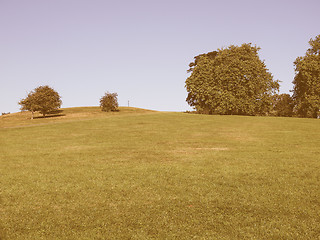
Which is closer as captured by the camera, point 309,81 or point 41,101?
point 309,81

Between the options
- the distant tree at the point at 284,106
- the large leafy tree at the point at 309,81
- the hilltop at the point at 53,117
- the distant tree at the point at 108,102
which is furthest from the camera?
the distant tree at the point at 108,102

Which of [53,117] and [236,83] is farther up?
[236,83]

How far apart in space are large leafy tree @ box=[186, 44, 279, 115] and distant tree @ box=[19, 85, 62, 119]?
104 feet

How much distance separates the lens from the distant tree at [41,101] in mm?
54250

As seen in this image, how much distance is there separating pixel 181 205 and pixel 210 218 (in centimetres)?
100

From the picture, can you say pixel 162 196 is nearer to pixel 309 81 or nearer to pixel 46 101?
pixel 309 81

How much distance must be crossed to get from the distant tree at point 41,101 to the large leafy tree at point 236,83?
104 ft

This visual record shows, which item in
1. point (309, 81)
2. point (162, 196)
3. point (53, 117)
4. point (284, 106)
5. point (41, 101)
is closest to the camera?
point (162, 196)

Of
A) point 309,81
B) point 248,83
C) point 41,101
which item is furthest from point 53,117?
point 309,81

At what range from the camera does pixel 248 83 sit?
43750 millimetres

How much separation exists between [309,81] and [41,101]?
52881mm

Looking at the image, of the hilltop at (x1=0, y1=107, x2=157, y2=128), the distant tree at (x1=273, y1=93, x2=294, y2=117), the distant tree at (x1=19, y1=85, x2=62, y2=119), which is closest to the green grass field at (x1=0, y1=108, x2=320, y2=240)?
the hilltop at (x1=0, y1=107, x2=157, y2=128)

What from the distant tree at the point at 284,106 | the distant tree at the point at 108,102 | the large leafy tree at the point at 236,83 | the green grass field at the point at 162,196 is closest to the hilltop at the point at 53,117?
the distant tree at the point at 108,102

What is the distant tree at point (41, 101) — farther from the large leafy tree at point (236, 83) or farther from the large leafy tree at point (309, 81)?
the large leafy tree at point (309, 81)
